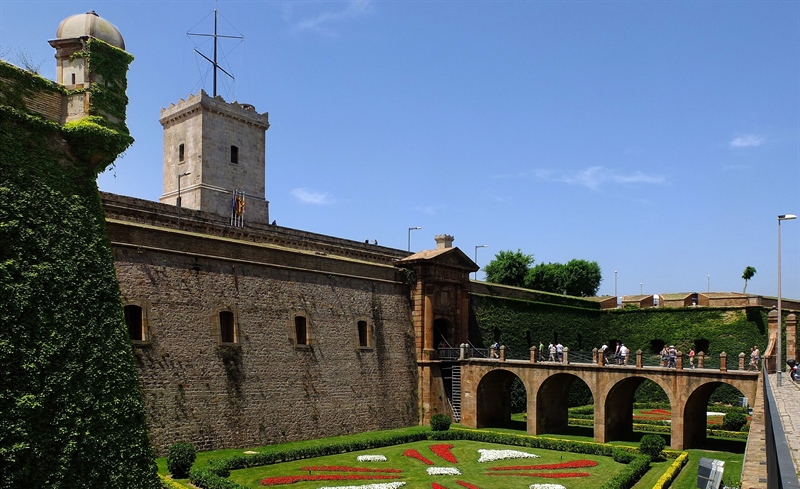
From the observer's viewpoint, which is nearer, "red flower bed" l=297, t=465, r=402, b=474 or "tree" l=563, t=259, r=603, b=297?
"red flower bed" l=297, t=465, r=402, b=474

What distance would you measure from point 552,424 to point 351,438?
35.7 ft

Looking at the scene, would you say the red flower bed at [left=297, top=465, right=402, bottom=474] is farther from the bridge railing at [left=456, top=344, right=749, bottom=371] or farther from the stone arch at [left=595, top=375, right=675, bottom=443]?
the stone arch at [left=595, top=375, right=675, bottom=443]

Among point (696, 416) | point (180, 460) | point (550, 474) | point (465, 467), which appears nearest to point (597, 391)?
point (696, 416)

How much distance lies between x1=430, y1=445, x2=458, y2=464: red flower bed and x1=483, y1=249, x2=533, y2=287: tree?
133 ft

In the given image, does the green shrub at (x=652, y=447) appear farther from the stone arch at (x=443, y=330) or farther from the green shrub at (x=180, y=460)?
the green shrub at (x=180, y=460)

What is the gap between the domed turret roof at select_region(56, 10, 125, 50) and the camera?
1568 cm

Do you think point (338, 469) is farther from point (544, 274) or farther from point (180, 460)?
point (544, 274)

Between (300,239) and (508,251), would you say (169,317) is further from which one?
(508,251)

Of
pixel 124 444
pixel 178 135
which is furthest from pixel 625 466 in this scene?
pixel 178 135

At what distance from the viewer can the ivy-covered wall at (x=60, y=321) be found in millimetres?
12594

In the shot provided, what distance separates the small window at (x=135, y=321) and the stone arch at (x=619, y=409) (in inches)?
813

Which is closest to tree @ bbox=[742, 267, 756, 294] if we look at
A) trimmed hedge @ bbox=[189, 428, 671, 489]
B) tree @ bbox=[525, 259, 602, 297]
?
tree @ bbox=[525, 259, 602, 297]

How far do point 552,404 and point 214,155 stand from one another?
77.3 feet

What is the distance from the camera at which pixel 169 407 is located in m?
22.8
